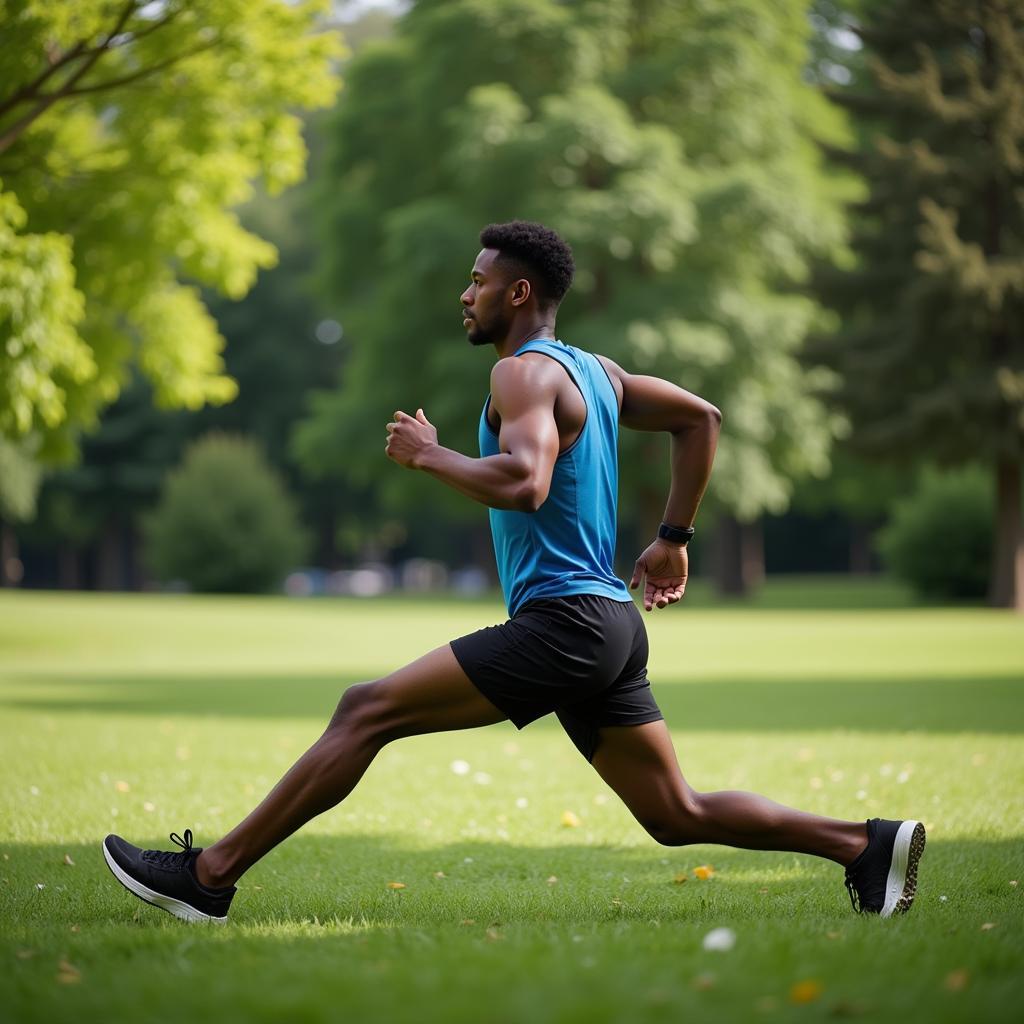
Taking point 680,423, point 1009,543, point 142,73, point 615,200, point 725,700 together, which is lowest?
point 1009,543

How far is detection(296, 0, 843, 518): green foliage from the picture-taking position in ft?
103

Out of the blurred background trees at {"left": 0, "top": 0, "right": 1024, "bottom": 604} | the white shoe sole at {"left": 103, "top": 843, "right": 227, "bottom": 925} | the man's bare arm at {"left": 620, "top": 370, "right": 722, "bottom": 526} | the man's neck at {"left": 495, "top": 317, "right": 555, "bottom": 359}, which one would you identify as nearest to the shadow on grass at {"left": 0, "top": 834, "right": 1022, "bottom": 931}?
the white shoe sole at {"left": 103, "top": 843, "right": 227, "bottom": 925}

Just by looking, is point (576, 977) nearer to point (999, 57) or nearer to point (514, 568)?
point (514, 568)

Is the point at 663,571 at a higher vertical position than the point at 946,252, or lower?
higher

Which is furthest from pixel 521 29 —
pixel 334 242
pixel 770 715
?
pixel 770 715

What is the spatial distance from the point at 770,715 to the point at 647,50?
2735cm

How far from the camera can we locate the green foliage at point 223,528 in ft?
A: 131

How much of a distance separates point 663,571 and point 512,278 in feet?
4.14

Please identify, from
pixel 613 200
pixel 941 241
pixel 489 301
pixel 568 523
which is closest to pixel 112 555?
pixel 613 200

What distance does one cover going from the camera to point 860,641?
21.5 meters

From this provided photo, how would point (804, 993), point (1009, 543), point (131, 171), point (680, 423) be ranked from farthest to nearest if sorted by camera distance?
point (1009, 543)
point (131, 171)
point (680, 423)
point (804, 993)

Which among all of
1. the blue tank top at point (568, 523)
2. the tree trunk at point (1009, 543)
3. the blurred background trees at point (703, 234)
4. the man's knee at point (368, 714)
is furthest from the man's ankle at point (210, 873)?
the tree trunk at point (1009, 543)

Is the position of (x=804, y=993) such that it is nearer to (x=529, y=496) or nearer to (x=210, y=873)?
(x=529, y=496)

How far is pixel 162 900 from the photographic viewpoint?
451 centimetres
